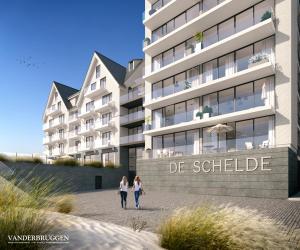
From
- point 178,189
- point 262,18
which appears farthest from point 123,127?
point 262,18

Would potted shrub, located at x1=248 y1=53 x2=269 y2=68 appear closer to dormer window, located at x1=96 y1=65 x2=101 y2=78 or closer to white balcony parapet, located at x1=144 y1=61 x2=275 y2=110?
white balcony parapet, located at x1=144 y1=61 x2=275 y2=110

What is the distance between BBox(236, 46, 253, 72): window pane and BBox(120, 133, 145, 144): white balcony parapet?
15.2m

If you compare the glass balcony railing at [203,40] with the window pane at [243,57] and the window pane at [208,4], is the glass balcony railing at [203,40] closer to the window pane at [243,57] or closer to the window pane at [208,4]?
the window pane at [243,57]

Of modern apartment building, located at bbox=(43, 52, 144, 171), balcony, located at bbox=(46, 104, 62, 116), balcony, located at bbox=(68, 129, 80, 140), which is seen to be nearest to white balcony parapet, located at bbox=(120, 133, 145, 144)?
modern apartment building, located at bbox=(43, 52, 144, 171)

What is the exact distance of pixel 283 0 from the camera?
773 inches

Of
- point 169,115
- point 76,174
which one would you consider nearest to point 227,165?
point 169,115

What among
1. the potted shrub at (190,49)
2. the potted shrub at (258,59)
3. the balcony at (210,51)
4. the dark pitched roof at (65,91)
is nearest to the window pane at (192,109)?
the balcony at (210,51)

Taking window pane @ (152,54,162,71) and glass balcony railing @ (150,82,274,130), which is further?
window pane @ (152,54,162,71)

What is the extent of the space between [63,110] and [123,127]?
58.2 feet

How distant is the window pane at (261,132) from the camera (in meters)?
19.2

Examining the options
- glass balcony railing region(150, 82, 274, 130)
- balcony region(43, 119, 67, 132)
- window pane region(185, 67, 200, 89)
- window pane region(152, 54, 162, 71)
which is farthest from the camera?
balcony region(43, 119, 67, 132)

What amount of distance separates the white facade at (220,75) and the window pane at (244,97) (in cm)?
7

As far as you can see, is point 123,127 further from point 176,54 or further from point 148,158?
point 176,54

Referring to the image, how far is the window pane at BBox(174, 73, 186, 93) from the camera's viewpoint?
26058mm
